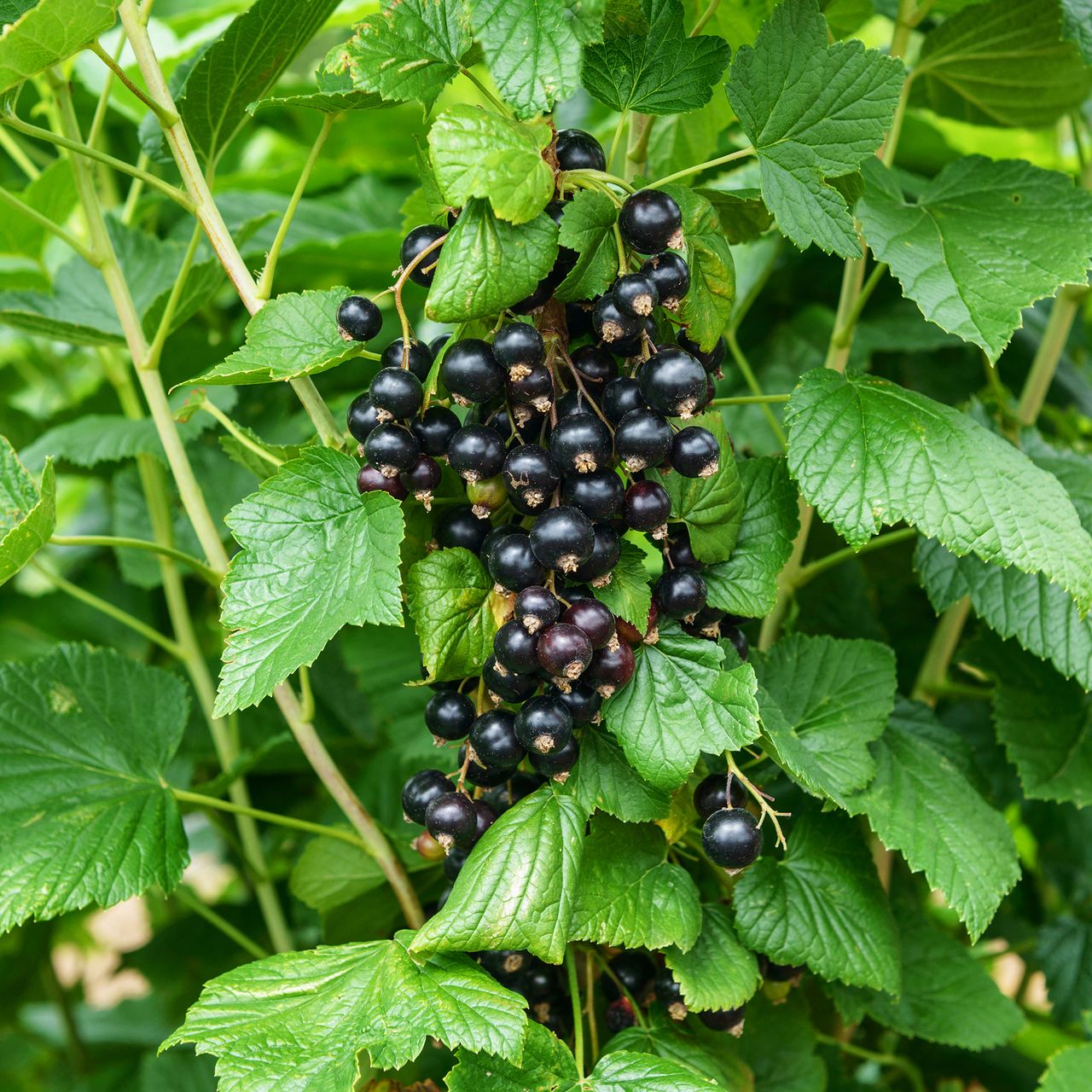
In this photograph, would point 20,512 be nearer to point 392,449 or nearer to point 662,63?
point 392,449

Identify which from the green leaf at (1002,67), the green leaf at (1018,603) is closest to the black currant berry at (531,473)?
the green leaf at (1018,603)

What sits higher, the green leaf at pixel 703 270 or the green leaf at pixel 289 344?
the green leaf at pixel 289 344

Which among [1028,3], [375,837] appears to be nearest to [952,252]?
[1028,3]

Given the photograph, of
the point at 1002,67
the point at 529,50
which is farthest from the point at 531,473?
the point at 1002,67

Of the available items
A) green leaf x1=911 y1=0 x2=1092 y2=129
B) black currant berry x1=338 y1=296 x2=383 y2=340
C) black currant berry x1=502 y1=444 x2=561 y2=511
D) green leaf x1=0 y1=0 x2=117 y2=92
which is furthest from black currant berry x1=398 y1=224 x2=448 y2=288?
green leaf x1=911 y1=0 x2=1092 y2=129

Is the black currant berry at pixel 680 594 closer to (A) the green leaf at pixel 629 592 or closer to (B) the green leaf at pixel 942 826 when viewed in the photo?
(A) the green leaf at pixel 629 592

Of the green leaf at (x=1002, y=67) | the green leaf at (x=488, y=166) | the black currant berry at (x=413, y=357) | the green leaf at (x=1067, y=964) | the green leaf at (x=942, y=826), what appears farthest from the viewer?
the green leaf at (x=1067, y=964)

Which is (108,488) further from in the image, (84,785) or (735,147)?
(735,147)
